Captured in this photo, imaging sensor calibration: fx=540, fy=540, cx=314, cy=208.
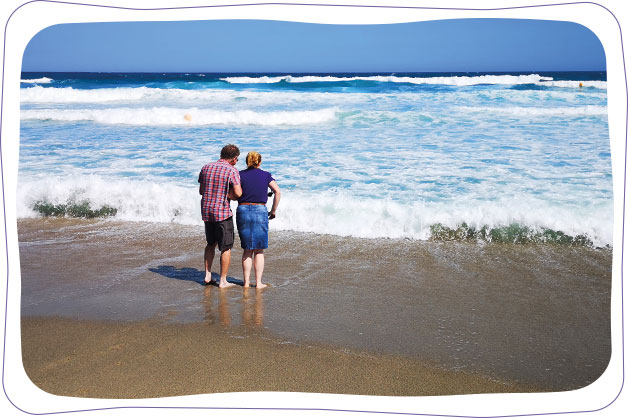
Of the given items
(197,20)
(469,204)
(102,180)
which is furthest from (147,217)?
(197,20)

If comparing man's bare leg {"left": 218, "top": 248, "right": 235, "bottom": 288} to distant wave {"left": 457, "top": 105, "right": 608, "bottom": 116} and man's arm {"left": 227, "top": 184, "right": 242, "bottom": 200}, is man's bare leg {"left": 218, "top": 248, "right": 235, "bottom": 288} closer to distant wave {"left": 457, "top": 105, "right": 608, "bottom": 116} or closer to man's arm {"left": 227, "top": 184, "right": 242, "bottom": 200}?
man's arm {"left": 227, "top": 184, "right": 242, "bottom": 200}

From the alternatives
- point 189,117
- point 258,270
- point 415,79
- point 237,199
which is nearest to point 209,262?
point 258,270

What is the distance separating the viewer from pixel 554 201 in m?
6.88

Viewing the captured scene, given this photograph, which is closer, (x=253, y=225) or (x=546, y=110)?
(x=253, y=225)

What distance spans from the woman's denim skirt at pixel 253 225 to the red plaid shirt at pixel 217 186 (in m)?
0.16

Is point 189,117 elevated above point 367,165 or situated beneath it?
elevated above

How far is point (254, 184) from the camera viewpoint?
475 cm

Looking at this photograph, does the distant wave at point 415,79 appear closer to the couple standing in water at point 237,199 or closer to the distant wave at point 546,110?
the distant wave at point 546,110

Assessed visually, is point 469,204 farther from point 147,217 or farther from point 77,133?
point 77,133

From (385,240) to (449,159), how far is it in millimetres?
3378

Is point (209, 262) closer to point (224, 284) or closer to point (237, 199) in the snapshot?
point (224, 284)

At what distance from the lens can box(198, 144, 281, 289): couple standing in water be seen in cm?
470

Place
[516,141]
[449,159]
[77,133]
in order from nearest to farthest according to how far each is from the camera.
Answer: [449,159], [516,141], [77,133]

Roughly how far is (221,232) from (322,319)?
4.38 ft
